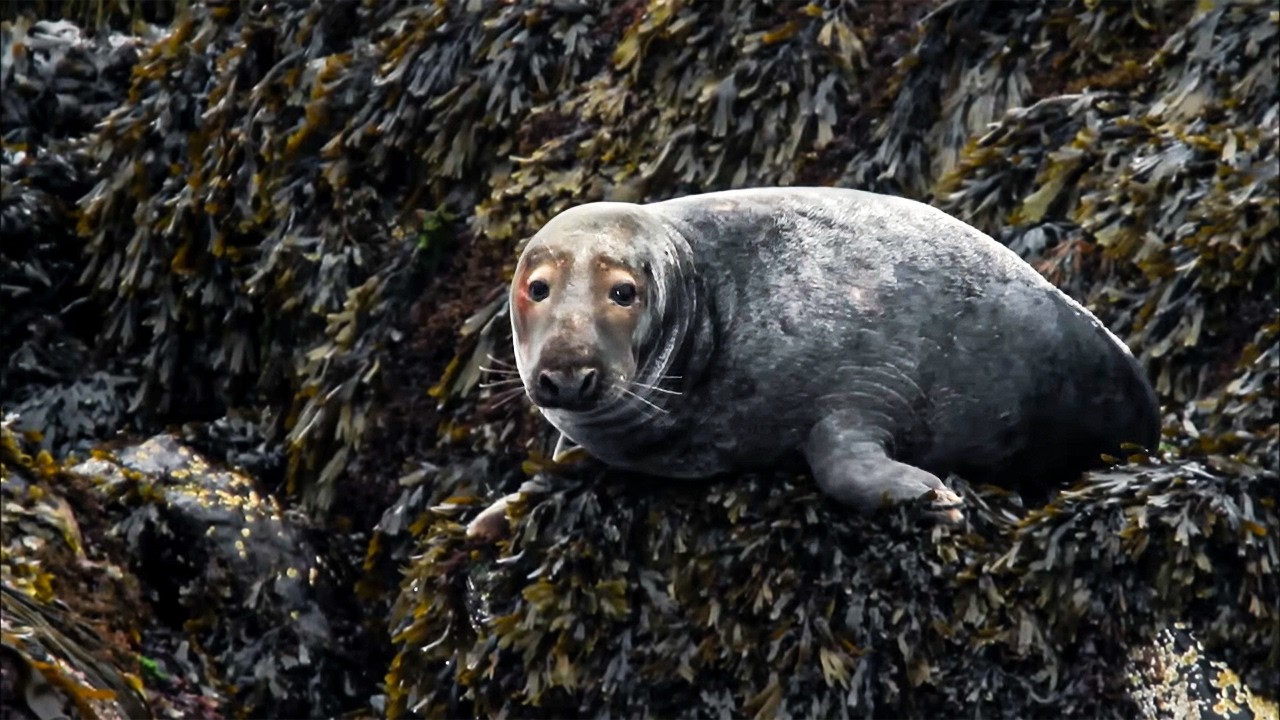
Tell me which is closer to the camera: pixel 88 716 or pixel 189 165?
pixel 88 716

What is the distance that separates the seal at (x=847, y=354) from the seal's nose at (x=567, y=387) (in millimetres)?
281

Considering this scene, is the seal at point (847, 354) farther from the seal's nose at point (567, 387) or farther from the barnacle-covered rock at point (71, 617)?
the barnacle-covered rock at point (71, 617)

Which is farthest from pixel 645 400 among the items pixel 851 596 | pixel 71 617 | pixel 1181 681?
pixel 71 617

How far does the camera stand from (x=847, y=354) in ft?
14.7

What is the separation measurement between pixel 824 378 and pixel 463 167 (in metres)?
2.94

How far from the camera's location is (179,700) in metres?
6.03

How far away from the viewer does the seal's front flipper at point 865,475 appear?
14.0 ft

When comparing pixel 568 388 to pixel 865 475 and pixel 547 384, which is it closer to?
pixel 547 384

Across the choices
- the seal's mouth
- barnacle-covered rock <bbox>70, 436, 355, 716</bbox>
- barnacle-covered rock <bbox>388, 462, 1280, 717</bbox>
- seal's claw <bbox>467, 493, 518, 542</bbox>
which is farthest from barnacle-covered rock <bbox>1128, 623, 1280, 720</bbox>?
barnacle-covered rock <bbox>70, 436, 355, 716</bbox>

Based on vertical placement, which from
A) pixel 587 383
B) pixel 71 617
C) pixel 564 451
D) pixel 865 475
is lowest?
pixel 71 617

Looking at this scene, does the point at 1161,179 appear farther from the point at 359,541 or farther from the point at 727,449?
the point at 359,541

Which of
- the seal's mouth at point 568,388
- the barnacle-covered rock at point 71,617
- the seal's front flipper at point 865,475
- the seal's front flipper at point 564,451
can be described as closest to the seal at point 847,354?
the seal's front flipper at point 865,475

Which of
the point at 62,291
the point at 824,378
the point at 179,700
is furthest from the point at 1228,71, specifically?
the point at 62,291

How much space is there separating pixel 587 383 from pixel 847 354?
0.71 meters
